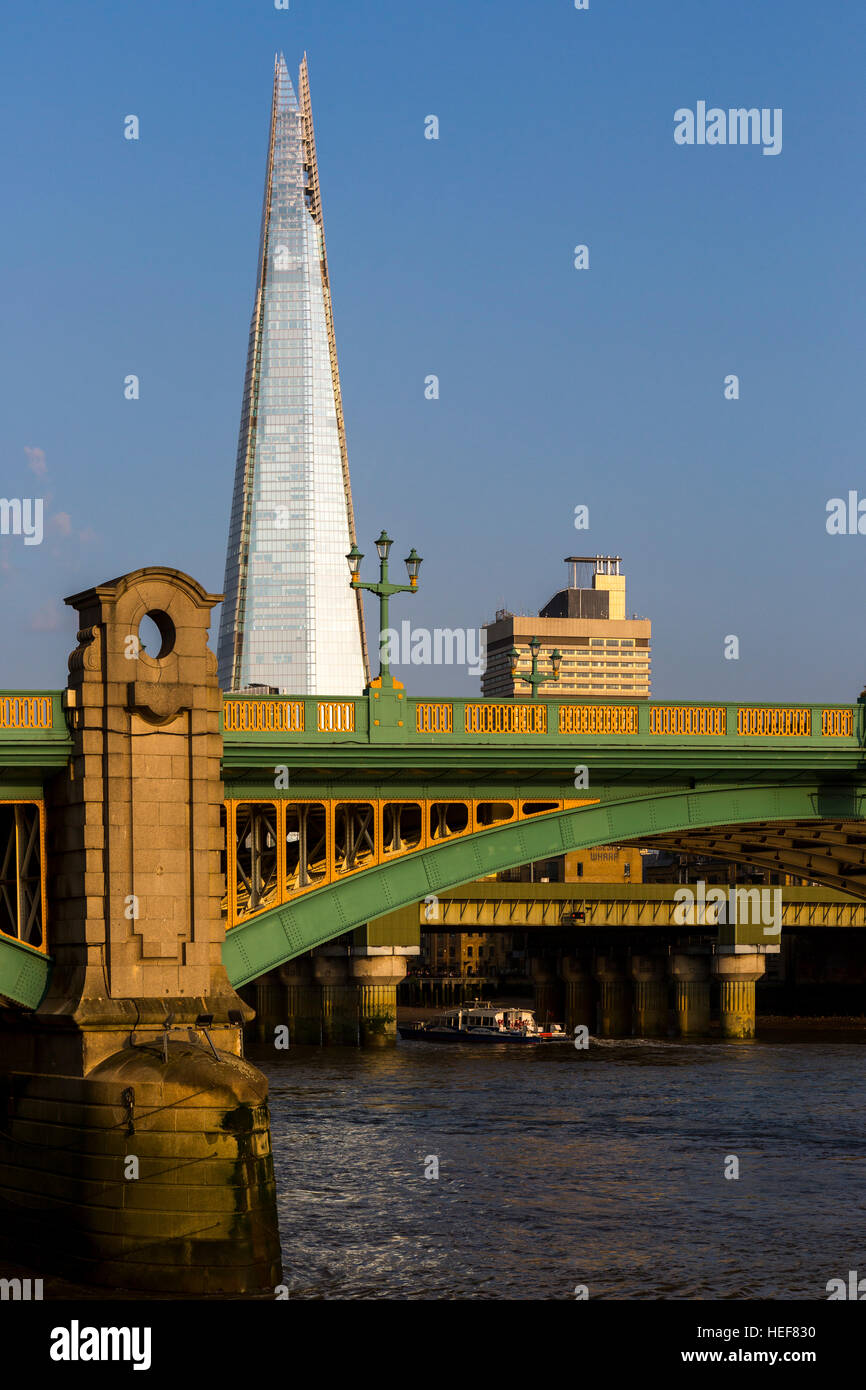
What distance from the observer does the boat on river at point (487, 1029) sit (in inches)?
4397

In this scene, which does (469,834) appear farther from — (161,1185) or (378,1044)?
(378,1044)

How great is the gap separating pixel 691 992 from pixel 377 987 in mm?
19021

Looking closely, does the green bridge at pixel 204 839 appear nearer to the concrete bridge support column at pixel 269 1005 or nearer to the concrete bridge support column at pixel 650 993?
the concrete bridge support column at pixel 269 1005

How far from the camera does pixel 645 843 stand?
59.5 meters

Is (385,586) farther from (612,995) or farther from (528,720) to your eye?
(612,995)

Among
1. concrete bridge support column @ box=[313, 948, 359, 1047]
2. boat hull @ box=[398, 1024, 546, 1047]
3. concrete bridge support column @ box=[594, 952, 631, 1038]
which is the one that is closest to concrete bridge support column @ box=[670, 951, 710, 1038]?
concrete bridge support column @ box=[594, 952, 631, 1038]

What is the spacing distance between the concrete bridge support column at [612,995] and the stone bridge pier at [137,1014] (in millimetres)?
82191

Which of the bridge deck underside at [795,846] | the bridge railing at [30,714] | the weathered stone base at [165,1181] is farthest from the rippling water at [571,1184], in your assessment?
the bridge railing at [30,714]

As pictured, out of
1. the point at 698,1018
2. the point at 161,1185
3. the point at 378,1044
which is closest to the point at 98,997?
the point at 161,1185

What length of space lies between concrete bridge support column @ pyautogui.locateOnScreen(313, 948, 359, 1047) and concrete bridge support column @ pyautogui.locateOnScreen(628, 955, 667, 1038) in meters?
19.1

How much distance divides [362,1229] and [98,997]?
8.18 m

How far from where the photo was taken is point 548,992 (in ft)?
441

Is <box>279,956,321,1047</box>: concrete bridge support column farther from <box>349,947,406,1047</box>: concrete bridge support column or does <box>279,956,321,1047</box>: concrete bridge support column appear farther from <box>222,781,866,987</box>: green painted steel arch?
<box>222,781,866,987</box>: green painted steel arch
